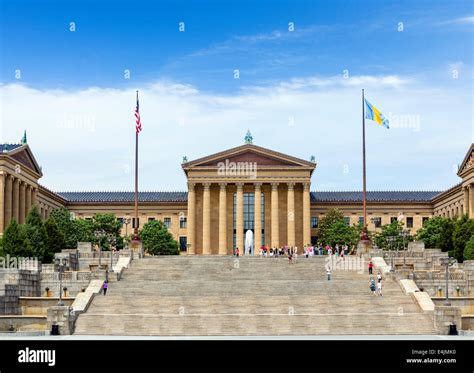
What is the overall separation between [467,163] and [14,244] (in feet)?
215

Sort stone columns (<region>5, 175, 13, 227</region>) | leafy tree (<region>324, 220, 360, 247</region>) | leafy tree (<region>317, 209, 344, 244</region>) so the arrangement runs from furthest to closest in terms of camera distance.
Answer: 1. leafy tree (<region>317, 209, 344, 244</region>)
2. leafy tree (<region>324, 220, 360, 247</region>)
3. stone columns (<region>5, 175, 13, 227</region>)

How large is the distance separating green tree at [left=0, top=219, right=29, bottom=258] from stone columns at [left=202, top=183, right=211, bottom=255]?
46641mm

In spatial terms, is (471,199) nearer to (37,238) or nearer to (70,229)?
(70,229)

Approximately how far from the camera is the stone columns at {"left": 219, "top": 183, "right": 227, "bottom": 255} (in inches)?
4739

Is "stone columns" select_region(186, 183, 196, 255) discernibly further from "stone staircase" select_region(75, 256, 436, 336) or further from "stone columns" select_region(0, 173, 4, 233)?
"stone staircase" select_region(75, 256, 436, 336)

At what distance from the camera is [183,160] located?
123 metres

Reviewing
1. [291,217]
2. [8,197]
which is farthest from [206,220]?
[8,197]

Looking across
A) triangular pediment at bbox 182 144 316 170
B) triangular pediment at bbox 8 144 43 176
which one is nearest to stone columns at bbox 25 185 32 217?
triangular pediment at bbox 8 144 43 176

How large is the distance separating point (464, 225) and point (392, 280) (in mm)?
29479

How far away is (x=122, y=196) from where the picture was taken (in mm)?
148375

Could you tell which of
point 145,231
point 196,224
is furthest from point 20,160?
point 196,224

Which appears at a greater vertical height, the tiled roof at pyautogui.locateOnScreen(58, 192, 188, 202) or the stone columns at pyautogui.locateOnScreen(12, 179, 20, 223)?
the tiled roof at pyautogui.locateOnScreen(58, 192, 188, 202)

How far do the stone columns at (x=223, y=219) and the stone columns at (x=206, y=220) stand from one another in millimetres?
1717

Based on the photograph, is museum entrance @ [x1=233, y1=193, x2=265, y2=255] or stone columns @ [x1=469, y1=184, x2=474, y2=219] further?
museum entrance @ [x1=233, y1=193, x2=265, y2=255]
